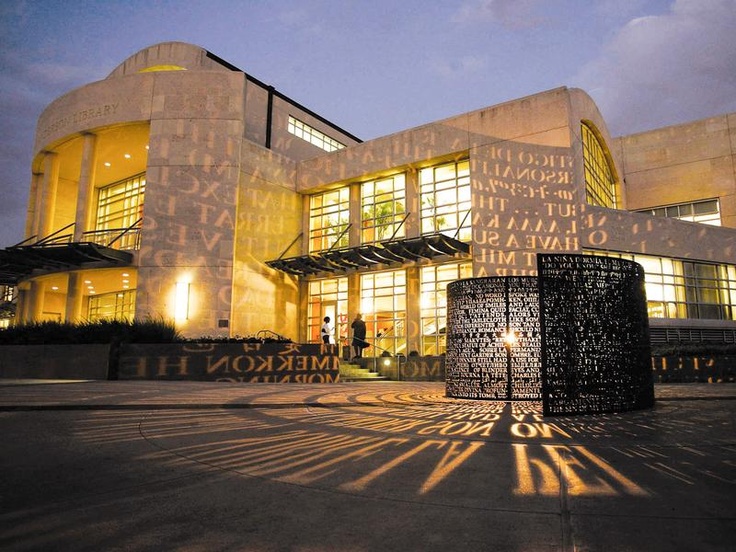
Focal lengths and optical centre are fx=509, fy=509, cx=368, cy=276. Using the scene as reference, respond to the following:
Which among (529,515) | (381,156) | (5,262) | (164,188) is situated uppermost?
(381,156)

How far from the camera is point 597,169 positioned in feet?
84.1

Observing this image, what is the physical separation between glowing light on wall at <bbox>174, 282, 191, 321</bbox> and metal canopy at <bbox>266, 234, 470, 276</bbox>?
13.3 feet

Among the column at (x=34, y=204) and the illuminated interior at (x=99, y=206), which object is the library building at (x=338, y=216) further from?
the column at (x=34, y=204)

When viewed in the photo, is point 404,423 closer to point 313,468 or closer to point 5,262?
point 313,468

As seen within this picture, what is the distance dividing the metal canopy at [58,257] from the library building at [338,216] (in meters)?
0.12

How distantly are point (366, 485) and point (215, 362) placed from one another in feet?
38.7

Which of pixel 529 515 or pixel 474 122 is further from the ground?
pixel 474 122

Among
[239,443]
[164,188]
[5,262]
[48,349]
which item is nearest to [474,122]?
[164,188]

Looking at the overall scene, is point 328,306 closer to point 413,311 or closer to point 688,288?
point 413,311

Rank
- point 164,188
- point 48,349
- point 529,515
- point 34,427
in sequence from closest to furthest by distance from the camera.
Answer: point 529,515 < point 34,427 < point 48,349 < point 164,188

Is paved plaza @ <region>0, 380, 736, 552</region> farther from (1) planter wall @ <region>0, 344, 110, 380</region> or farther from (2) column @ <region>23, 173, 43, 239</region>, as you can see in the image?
(2) column @ <region>23, 173, 43, 239</region>

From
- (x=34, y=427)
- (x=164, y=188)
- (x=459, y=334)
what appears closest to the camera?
(x=34, y=427)

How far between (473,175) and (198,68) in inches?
629

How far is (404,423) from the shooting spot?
5.48 meters
